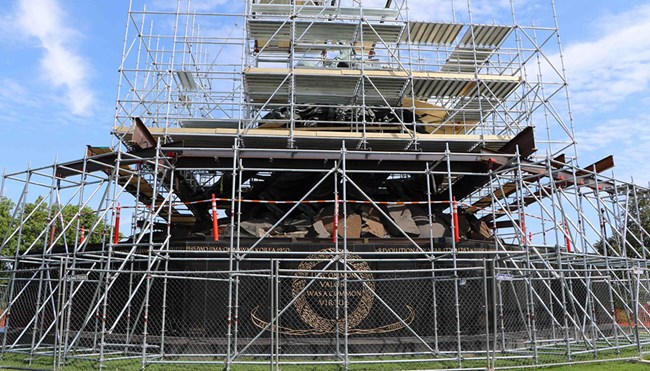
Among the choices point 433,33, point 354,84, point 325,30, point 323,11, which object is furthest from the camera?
point 433,33

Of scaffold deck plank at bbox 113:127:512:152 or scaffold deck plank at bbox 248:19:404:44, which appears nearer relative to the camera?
scaffold deck plank at bbox 113:127:512:152

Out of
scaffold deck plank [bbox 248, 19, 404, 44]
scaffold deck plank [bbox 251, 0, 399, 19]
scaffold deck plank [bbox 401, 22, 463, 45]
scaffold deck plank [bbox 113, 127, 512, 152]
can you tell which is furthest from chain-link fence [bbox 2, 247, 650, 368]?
scaffold deck plank [bbox 401, 22, 463, 45]

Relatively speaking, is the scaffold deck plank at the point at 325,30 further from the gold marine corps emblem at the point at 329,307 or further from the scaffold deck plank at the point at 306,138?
the gold marine corps emblem at the point at 329,307

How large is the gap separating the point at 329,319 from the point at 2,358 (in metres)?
7.42

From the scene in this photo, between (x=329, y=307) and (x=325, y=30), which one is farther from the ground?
(x=325, y=30)

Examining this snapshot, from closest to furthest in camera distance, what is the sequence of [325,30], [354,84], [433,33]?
[354,84]
[325,30]
[433,33]

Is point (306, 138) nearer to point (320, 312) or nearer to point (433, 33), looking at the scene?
point (320, 312)

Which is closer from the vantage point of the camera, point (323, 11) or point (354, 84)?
point (354, 84)

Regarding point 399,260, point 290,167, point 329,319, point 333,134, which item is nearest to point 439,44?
point 333,134

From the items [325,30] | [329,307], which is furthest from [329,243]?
[325,30]

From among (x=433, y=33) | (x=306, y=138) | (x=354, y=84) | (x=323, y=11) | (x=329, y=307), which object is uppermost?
(x=433, y=33)

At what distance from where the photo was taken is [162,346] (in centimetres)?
1177

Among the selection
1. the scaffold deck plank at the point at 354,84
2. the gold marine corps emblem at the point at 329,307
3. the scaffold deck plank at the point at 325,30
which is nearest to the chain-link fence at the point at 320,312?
the gold marine corps emblem at the point at 329,307

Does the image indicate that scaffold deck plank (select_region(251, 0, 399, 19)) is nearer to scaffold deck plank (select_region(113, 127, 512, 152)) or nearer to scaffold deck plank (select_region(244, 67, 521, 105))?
scaffold deck plank (select_region(244, 67, 521, 105))
